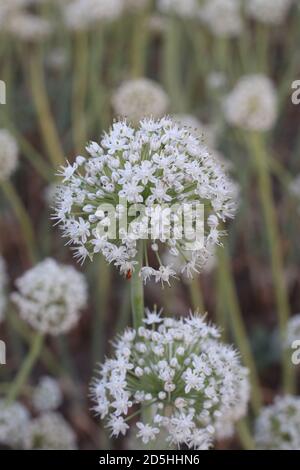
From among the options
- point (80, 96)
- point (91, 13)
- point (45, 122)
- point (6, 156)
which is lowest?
point (6, 156)

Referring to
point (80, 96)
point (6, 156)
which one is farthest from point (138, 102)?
point (80, 96)

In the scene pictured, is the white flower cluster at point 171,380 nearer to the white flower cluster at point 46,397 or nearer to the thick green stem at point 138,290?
the thick green stem at point 138,290

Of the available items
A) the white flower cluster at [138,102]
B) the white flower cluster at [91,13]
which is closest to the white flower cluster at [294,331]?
the white flower cluster at [138,102]

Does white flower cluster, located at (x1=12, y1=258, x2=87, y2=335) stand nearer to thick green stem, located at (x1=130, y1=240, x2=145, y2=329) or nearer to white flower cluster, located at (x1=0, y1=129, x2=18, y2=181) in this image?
white flower cluster, located at (x1=0, y1=129, x2=18, y2=181)

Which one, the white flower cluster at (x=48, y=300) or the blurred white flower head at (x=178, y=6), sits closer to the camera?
the white flower cluster at (x=48, y=300)

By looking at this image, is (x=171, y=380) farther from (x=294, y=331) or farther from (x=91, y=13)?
(x=91, y=13)

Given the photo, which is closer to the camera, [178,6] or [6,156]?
[6,156]

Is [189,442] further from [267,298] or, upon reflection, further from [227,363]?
[267,298]
